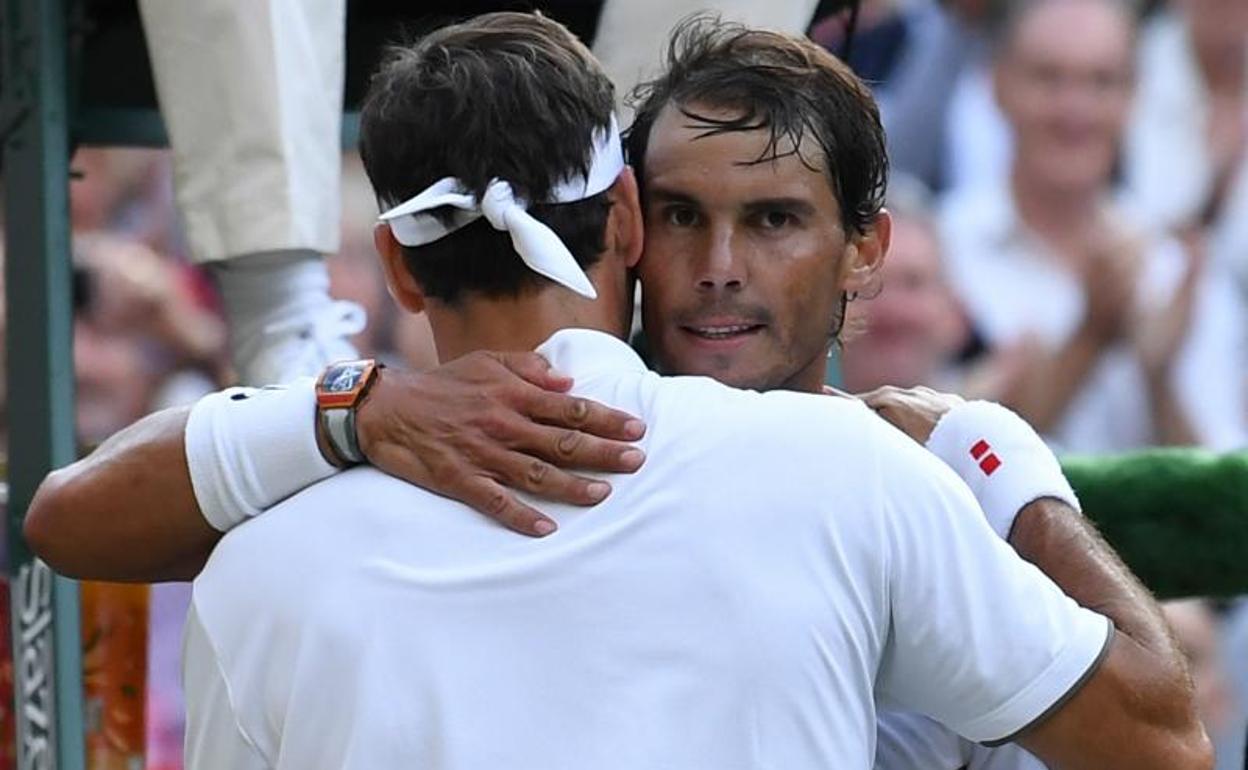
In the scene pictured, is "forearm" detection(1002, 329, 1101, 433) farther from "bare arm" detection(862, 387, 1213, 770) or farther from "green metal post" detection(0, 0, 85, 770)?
"bare arm" detection(862, 387, 1213, 770)

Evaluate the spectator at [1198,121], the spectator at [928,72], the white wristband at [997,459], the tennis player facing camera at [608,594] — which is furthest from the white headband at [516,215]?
the spectator at [1198,121]

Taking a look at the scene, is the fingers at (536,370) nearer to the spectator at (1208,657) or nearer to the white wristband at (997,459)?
the white wristband at (997,459)

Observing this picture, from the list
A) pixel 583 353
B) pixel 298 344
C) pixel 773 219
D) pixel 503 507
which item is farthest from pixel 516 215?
pixel 298 344

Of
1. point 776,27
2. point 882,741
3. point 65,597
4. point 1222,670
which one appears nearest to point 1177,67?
point 1222,670

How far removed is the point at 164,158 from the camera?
20.4 feet

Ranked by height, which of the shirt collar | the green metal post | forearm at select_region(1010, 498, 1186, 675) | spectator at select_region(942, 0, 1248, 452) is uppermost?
the shirt collar

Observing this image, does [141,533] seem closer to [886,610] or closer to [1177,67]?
[886,610]

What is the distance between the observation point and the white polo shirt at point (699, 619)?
1750 millimetres

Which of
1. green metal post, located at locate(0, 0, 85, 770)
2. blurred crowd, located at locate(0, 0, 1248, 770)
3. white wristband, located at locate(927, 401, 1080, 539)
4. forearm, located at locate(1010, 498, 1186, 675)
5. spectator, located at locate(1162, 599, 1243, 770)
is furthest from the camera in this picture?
blurred crowd, located at locate(0, 0, 1248, 770)

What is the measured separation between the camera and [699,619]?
5.75 ft

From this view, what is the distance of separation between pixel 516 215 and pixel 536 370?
0.12m

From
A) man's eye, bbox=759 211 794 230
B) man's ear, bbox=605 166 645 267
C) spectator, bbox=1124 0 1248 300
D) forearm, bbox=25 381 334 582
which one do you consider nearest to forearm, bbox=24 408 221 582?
forearm, bbox=25 381 334 582

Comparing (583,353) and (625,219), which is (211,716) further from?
(625,219)

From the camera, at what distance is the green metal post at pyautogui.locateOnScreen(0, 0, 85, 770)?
2873 millimetres
